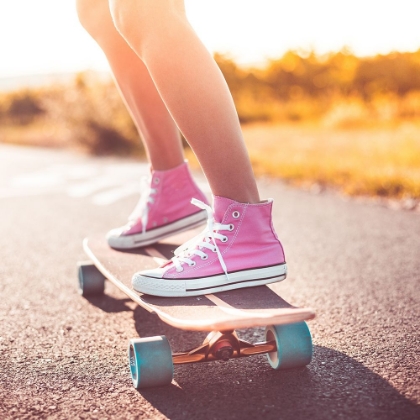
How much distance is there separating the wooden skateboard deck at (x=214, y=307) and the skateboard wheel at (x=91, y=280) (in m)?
0.31

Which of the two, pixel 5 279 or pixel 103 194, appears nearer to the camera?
pixel 5 279

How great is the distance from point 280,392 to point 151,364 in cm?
33

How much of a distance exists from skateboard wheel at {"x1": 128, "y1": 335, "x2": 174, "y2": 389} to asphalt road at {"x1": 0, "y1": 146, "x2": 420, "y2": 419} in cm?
4

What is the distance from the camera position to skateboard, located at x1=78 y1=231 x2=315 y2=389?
135cm

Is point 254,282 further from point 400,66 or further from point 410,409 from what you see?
point 400,66

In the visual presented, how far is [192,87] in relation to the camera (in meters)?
1.60

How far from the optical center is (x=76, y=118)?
1041 centimetres

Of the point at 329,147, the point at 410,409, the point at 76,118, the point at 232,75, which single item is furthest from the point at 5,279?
the point at 232,75

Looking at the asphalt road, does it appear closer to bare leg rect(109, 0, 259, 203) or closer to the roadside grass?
bare leg rect(109, 0, 259, 203)

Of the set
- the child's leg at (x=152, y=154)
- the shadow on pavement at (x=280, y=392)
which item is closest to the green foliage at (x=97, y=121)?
the child's leg at (x=152, y=154)

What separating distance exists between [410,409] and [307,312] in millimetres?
331

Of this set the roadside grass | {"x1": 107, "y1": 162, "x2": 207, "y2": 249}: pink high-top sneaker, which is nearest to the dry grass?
the roadside grass

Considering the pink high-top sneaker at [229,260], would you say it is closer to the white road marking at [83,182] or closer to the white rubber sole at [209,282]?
the white rubber sole at [209,282]

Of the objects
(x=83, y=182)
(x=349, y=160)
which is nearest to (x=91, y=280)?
(x=83, y=182)
